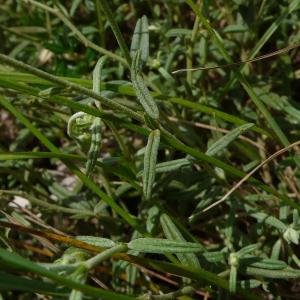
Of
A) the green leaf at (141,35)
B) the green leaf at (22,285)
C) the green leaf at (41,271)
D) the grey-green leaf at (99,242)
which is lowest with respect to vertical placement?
the grey-green leaf at (99,242)

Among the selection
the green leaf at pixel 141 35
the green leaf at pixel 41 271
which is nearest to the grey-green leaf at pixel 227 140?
the green leaf at pixel 141 35

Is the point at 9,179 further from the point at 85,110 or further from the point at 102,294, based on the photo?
the point at 102,294

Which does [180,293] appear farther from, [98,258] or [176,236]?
[98,258]

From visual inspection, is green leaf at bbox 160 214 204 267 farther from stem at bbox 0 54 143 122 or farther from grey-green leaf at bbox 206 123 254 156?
stem at bbox 0 54 143 122

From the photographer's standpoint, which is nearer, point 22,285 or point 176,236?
point 22,285

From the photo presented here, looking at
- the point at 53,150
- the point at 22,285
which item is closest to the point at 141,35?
the point at 53,150

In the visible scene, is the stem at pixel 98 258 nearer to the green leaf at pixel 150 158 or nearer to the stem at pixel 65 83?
the green leaf at pixel 150 158
